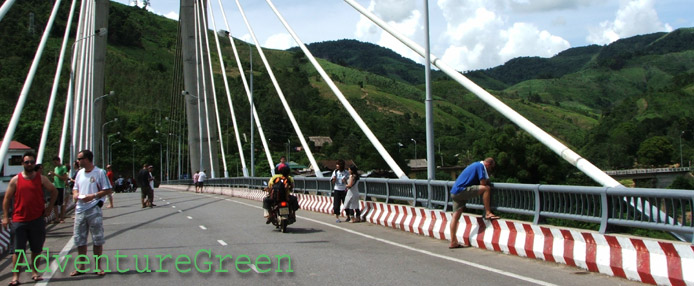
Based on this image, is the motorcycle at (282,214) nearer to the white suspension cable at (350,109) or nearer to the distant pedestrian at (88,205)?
the white suspension cable at (350,109)

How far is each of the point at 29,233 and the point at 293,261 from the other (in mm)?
3600

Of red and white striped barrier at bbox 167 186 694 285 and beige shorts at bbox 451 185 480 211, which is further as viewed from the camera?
beige shorts at bbox 451 185 480 211

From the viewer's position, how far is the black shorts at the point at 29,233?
9.24 meters

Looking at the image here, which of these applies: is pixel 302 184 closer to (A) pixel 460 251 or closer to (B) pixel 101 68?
(A) pixel 460 251

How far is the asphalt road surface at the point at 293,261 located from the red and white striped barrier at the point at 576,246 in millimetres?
175

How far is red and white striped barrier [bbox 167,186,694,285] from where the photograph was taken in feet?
26.6

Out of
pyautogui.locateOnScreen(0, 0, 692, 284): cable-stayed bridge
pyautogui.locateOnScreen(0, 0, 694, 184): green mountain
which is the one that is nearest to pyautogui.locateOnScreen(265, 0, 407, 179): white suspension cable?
pyautogui.locateOnScreen(0, 0, 692, 284): cable-stayed bridge

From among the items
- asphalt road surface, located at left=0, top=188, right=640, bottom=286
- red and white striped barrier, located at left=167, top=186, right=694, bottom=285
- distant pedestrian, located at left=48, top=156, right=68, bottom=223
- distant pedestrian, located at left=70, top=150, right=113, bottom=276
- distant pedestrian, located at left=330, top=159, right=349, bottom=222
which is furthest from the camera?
distant pedestrian, located at left=48, top=156, right=68, bottom=223

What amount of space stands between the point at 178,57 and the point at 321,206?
4287 centimetres

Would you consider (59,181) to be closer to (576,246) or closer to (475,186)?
(475,186)

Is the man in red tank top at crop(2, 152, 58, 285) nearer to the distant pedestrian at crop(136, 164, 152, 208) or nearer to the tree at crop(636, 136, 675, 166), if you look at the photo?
the distant pedestrian at crop(136, 164, 152, 208)

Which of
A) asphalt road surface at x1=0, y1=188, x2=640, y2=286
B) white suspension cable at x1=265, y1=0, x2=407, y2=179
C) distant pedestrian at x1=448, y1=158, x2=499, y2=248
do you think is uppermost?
white suspension cable at x1=265, y1=0, x2=407, y2=179

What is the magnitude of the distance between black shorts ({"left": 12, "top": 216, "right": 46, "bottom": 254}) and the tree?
128839 mm

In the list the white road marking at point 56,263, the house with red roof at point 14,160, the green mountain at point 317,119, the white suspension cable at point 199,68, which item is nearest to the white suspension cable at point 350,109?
the white road marking at point 56,263
